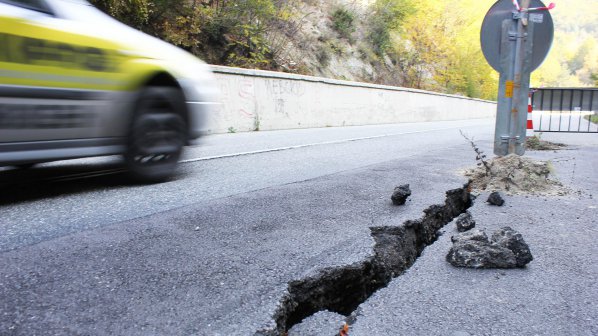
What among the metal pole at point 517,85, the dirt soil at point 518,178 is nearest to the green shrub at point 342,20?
the metal pole at point 517,85

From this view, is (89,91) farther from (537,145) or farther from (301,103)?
(301,103)

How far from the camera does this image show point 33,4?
3330mm

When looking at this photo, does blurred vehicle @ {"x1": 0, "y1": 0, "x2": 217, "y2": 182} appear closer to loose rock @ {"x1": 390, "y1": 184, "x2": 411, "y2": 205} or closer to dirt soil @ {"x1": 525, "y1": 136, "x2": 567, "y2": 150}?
loose rock @ {"x1": 390, "y1": 184, "x2": 411, "y2": 205}

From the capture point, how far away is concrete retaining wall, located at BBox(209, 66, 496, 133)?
11602 mm

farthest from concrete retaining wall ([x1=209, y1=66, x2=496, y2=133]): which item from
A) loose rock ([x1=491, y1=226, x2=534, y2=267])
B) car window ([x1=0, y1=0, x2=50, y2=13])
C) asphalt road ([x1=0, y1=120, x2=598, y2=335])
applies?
loose rock ([x1=491, y1=226, x2=534, y2=267])

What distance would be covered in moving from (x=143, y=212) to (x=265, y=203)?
0.89 m

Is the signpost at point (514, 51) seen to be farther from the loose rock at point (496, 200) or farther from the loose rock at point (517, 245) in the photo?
the loose rock at point (517, 245)

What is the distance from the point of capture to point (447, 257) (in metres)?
2.42

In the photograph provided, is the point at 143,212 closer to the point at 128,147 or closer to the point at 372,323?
the point at 128,147

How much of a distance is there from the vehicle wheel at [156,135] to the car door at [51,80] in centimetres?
27

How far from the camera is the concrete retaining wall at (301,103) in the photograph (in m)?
11.6

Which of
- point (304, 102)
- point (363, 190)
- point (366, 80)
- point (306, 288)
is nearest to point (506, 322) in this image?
point (306, 288)

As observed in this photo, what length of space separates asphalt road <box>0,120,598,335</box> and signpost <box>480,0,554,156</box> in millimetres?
1050

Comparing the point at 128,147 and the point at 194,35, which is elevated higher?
the point at 194,35
